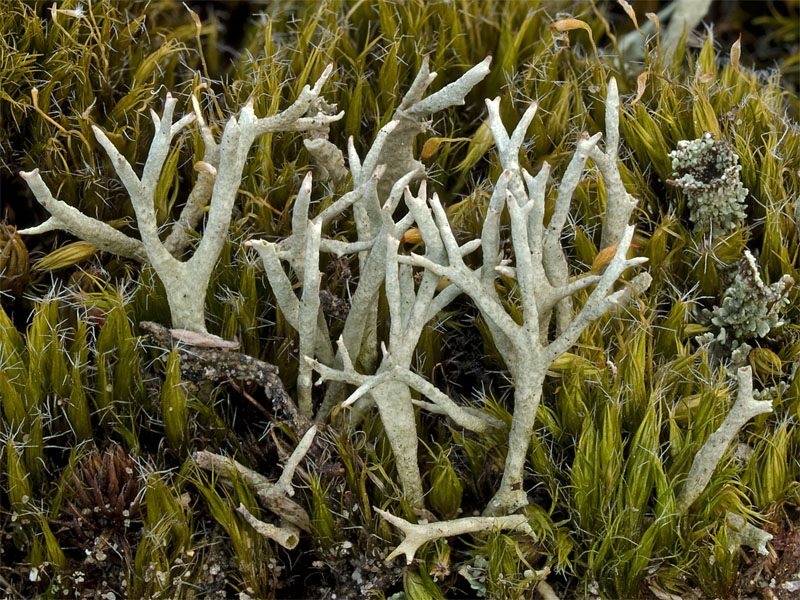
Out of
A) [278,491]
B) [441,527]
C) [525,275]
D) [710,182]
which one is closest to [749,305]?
[710,182]

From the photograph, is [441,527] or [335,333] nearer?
[441,527]

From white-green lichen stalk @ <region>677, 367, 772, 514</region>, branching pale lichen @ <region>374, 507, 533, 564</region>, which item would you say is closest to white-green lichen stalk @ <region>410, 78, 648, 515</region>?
branching pale lichen @ <region>374, 507, 533, 564</region>

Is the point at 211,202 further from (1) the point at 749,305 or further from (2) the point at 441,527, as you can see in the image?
(1) the point at 749,305

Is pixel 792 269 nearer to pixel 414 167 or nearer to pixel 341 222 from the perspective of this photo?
pixel 414 167

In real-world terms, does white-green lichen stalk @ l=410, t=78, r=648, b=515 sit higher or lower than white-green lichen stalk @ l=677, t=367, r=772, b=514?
higher

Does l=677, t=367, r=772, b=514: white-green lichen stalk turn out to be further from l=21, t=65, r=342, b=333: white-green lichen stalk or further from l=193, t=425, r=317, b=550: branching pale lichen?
l=21, t=65, r=342, b=333: white-green lichen stalk

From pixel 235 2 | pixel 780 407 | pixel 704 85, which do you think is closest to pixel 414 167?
pixel 704 85
